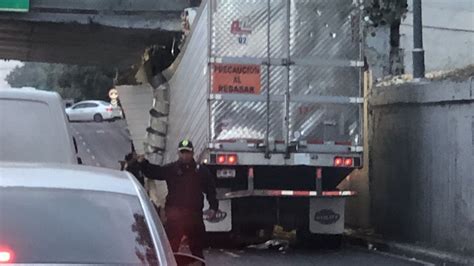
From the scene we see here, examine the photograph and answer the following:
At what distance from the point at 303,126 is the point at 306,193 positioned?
97 centimetres

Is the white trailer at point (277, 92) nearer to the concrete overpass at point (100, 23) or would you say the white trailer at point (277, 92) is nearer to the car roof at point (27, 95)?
the car roof at point (27, 95)

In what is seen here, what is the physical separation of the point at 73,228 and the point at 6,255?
1.38ft

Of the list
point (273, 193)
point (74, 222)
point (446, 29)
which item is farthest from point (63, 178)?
point (446, 29)

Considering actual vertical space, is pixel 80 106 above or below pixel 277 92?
above

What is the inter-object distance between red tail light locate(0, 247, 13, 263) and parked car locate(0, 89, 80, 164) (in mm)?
3908

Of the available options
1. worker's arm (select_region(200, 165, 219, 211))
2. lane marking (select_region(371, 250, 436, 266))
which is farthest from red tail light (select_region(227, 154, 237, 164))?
worker's arm (select_region(200, 165, 219, 211))

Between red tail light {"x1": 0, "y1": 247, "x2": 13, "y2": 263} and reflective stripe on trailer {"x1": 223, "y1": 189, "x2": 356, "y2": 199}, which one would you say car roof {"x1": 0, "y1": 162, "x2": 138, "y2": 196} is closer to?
red tail light {"x1": 0, "y1": 247, "x2": 13, "y2": 263}

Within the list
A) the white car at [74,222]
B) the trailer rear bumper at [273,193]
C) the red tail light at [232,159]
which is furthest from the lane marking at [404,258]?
the white car at [74,222]

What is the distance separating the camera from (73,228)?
16.9 ft

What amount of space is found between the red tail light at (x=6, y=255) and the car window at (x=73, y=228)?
3 cm

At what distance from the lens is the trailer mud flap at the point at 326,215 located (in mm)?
15719

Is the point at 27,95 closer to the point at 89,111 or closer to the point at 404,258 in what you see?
the point at 404,258

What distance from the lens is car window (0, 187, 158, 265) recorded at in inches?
196

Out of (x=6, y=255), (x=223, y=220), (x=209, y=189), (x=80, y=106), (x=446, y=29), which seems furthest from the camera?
(x=80, y=106)
